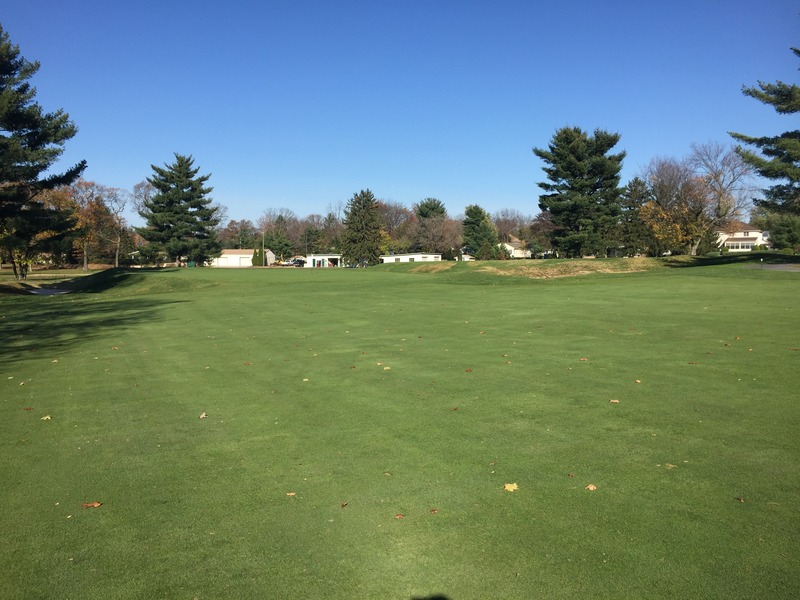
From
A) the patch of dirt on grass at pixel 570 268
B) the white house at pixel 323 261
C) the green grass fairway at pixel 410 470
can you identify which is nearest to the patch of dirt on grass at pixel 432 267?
the patch of dirt on grass at pixel 570 268

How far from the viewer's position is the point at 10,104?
31.8 metres

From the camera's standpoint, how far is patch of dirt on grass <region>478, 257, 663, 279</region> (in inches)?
1620

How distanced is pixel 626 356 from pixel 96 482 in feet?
28.6

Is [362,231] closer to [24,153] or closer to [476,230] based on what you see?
[476,230]


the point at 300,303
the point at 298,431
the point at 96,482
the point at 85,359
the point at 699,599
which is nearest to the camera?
the point at 699,599

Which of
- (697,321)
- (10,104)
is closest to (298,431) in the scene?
(697,321)

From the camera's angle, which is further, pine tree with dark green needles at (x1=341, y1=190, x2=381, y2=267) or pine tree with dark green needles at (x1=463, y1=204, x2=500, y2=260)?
pine tree with dark green needles at (x1=463, y1=204, x2=500, y2=260)

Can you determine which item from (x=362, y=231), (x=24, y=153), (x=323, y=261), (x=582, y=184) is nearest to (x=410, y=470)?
(x=24, y=153)

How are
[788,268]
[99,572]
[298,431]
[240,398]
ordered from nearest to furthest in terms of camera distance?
[99,572]
[298,431]
[240,398]
[788,268]

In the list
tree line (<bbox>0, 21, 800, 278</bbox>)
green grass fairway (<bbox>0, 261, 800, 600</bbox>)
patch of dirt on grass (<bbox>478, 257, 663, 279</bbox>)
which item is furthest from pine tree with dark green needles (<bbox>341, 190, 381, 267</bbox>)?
green grass fairway (<bbox>0, 261, 800, 600</bbox>)

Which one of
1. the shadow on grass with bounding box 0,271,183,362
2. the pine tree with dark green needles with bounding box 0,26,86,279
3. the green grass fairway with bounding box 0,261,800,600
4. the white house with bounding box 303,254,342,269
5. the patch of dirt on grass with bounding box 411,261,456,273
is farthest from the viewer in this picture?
the white house with bounding box 303,254,342,269

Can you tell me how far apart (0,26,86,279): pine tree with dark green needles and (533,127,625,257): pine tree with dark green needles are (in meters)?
48.7

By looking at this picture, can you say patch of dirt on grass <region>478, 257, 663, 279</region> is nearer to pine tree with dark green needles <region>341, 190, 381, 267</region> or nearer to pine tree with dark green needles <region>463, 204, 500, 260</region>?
pine tree with dark green needles <region>341, 190, 381, 267</region>

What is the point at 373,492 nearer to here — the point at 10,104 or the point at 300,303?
the point at 300,303
